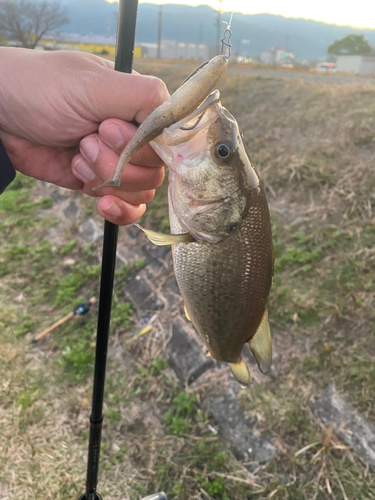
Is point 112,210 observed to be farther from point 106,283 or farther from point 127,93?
point 127,93

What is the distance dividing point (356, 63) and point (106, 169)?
40.2 meters

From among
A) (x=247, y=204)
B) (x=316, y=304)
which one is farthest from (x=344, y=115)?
(x=247, y=204)

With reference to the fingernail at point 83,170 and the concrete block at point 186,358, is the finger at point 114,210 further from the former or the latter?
the concrete block at point 186,358

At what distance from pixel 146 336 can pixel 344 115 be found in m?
4.30

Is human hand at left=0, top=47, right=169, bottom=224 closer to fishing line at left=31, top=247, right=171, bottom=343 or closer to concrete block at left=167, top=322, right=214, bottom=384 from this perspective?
concrete block at left=167, top=322, right=214, bottom=384

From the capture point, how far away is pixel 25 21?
9.95 meters

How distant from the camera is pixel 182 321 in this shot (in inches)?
142

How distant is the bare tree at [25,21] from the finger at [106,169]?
10.2 m

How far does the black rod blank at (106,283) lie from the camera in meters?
1.20

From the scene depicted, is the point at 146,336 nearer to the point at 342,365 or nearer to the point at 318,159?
the point at 342,365

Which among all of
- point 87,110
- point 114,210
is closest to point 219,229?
point 114,210

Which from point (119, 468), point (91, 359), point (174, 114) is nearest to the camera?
point (174, 114)

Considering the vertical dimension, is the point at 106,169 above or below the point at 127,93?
below

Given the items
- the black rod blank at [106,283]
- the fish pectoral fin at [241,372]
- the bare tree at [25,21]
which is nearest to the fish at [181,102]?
the black rod blank at [106,283]
